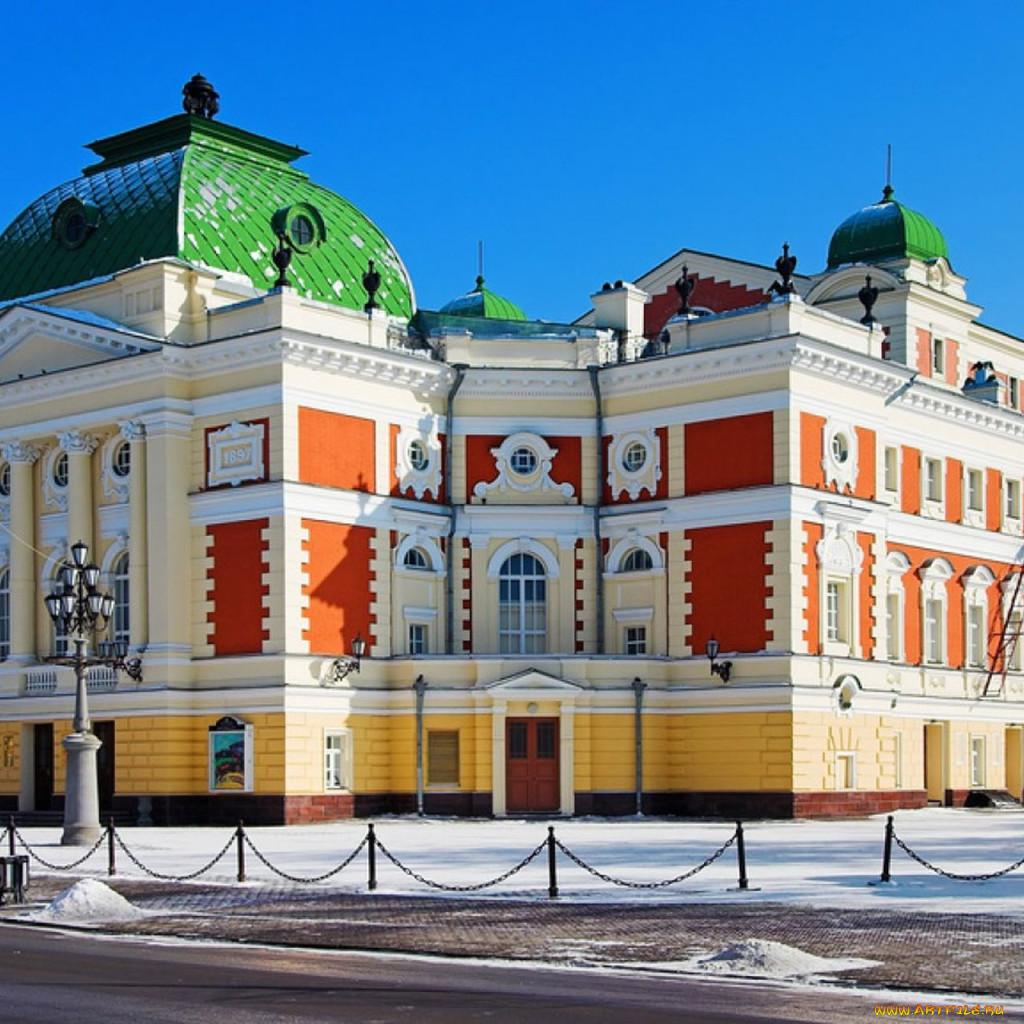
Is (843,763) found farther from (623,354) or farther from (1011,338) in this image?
(1011,338)

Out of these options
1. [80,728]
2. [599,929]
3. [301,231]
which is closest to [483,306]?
[301,231]

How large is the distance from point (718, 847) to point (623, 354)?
20232 millimetres

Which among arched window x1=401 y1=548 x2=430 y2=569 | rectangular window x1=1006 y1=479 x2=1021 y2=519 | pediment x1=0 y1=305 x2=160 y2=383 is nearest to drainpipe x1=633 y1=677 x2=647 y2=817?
arched window x1=401 y1=548 x2=430 y2=569

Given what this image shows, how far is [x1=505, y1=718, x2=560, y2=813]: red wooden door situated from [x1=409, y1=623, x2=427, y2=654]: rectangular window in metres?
3.70

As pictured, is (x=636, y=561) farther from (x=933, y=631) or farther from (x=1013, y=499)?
(x=1013, y=499)

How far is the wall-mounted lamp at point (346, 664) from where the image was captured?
47438 mm

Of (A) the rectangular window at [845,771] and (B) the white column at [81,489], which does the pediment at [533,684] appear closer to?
(A) the rectangular window at [845,771]

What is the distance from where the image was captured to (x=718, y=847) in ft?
116

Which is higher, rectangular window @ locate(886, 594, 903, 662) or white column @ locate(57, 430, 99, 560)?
white column @ locate(57, 430, 99, 560)

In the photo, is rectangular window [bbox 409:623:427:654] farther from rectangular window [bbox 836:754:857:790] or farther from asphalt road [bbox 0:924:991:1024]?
asphalt road [bbox 0:924:991:1024]

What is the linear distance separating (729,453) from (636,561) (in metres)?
4.11

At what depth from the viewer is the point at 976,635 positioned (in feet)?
189

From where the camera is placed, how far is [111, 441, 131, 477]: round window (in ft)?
164

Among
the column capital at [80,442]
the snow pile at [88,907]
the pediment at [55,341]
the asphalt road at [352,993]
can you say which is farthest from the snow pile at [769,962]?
the column capital at [80,442]
